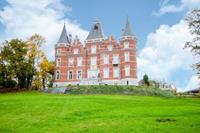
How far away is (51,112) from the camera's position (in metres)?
26.2

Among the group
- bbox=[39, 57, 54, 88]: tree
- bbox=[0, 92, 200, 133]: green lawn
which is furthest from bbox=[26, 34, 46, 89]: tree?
bbox=[0, 92, 200, 133]: green lawn

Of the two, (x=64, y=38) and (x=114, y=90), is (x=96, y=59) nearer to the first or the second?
(x=64, y=38)

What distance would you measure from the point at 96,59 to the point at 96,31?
6.44 m

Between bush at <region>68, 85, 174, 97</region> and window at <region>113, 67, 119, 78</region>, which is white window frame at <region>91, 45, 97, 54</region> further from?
bush at <region>68, 85, 174, 97</region>

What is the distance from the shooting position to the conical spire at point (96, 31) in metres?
71.1

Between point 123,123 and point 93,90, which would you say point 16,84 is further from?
point 123,123

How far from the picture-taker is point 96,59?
7088cm

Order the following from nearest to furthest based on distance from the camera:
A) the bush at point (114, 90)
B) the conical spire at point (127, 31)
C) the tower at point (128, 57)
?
the bush at point (114, 90)
the tower at point (128, 57)
the conical spire at point (127, 31)

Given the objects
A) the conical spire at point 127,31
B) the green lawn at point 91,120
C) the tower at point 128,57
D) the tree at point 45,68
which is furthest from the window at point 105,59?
the green lawn at point 91,120

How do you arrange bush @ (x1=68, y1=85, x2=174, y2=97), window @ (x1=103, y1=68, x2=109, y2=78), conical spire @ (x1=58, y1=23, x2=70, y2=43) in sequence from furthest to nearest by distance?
conical spire @ (x1=58, y1=23, x2=70, y2=43) → window @ (x1=103, y1=68, x2=109, y2=78) → bush @ (x1=68, y1=85, x2=174, y2=97)

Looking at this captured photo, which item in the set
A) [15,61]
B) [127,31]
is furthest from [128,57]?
[15,61]

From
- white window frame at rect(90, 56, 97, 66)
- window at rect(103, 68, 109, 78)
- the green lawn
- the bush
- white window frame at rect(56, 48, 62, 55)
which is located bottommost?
the green lawn

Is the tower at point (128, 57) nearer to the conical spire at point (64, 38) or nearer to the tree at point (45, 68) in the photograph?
the conical spire at point (64, 38)

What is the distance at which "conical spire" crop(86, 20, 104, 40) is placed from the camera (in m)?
71.1
